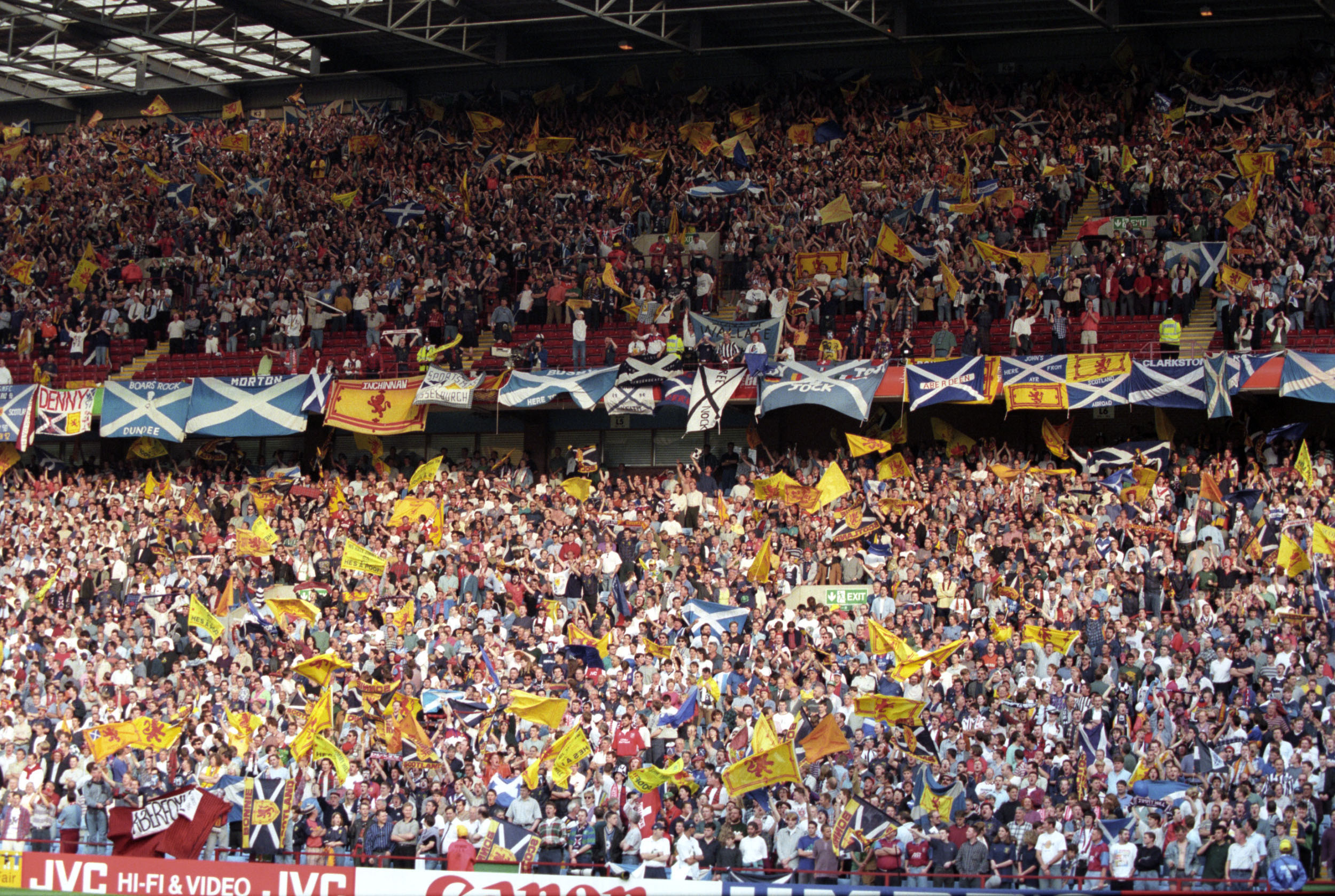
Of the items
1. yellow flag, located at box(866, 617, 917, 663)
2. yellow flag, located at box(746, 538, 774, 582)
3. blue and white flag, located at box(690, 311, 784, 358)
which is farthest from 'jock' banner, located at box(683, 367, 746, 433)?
yellow flag, located at box(866, 617, 917, 663)

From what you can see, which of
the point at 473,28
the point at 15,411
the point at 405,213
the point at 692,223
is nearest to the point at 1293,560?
the point at 692,223

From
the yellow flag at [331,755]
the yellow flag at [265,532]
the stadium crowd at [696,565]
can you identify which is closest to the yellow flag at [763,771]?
the stadium crowd at [696,565]

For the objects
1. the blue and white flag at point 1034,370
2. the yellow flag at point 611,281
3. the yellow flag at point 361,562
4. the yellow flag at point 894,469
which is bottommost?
the yellow flag at point 361,562

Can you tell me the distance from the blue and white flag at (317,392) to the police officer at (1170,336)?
1681 cm

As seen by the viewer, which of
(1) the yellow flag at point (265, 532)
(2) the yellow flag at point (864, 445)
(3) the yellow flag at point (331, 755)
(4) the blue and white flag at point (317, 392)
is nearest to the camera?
(3) the yellow flag at point (331, 755)

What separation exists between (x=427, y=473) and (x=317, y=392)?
391 centimetres

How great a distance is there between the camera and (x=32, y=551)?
2997 cm

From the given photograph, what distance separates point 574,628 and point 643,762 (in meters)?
3.92

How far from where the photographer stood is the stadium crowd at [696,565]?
61.4 feet

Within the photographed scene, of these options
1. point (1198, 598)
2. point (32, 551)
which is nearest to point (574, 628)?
point (1198, 598)

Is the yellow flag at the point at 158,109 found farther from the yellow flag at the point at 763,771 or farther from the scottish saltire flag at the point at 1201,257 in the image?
the yellow flag at the point at 763,771

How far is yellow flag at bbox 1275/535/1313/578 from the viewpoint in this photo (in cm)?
2281

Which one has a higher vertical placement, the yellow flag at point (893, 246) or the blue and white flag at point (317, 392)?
the yellow flag at point (893, 246)

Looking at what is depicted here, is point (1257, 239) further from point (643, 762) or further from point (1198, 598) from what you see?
point (643, 762)
